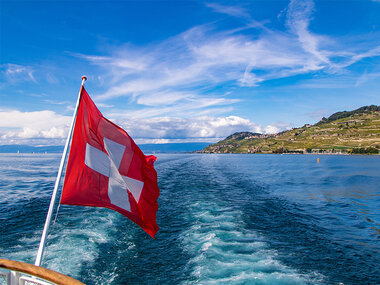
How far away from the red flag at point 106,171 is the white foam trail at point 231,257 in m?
4.92

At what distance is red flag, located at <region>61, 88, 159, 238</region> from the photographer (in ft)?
22.5

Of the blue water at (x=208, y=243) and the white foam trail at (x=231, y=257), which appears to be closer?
the white foam trail at (x=231, y=257)

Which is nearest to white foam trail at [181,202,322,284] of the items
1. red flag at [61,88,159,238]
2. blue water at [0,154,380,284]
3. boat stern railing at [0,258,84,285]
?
blue water at [0,154,380,284]

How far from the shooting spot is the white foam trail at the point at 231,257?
32.7 ft

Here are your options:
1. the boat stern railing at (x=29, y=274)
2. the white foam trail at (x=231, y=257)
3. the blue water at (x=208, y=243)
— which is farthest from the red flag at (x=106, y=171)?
the white foam trail at (x=231, y=257)

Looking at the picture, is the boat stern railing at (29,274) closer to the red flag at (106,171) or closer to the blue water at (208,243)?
the red flag at (106,171)

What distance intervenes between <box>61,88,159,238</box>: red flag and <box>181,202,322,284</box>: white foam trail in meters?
4.92

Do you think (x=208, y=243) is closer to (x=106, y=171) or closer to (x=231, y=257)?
(x=231, y=257)

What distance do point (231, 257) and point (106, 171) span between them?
8.39 metres

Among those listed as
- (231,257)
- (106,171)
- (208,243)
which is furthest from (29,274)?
(208,243)

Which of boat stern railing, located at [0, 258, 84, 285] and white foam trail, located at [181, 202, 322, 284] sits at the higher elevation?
boat stern railing, located at [0, 258, 84, 285]

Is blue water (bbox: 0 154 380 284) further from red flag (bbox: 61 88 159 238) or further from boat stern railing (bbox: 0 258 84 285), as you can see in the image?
boat stern railing (bbox: 0 258 84 285)

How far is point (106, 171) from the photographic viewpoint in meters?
7.41

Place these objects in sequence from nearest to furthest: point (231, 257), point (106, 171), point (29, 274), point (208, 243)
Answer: point (29, 274) < point (106, 171) < point (231, 257) < point (208, 243)
